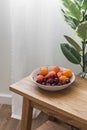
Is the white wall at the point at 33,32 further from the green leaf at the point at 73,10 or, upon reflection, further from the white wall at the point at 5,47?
the green leaf at the point at 73,10

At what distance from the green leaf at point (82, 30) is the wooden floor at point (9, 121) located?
0.90 meters

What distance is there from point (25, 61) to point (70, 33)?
41 cm

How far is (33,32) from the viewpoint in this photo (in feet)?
5.74

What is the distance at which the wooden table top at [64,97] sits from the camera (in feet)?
3.79

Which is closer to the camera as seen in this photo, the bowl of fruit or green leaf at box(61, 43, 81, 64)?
the bowl of fruit

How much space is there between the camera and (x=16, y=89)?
4.36ft

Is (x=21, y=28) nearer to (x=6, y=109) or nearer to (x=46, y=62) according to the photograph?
(x=46, y=62)

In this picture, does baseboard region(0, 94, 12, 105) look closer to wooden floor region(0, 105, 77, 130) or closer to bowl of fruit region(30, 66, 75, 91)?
wooden floor region(0, 105, 77, 130)

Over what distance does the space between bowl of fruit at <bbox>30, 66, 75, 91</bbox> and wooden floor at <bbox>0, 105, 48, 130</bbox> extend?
26.3 inches

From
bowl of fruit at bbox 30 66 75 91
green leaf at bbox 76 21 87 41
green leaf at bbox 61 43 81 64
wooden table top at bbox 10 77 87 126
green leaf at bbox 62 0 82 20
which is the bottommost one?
wooden table top at bbox 10 77 87 126

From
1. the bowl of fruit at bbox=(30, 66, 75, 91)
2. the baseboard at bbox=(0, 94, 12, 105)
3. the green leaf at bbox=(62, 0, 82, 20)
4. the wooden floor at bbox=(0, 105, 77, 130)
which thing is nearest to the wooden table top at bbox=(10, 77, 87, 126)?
the bowl of fruit at bbox=(30, 66, 75, 91)

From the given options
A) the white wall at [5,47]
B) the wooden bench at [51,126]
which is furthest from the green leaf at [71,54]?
the white wall at [5,47]

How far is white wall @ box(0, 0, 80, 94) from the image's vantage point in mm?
1673

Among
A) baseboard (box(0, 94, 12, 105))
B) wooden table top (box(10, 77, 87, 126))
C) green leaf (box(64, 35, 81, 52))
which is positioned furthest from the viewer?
baseboard (box(0, 94, 12, 105))
